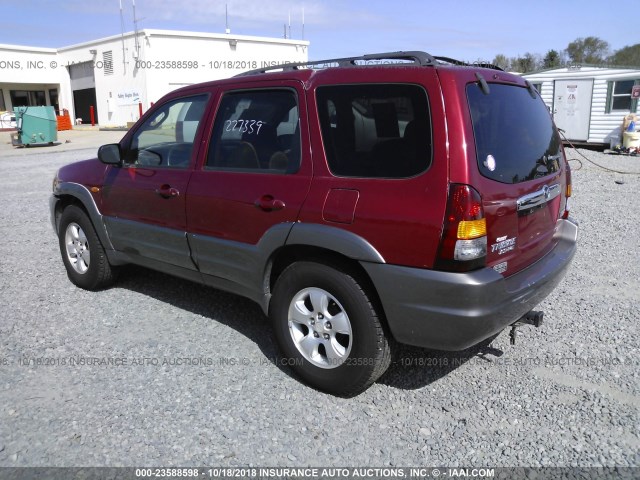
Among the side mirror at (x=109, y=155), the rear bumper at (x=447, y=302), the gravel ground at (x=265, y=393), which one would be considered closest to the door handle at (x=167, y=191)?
the side mirror at (x=109, y=155)

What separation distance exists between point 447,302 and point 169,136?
2709 mm

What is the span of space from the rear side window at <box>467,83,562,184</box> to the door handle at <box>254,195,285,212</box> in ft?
3.93

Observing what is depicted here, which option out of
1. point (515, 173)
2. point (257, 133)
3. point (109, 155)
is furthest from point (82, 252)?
point (515, 173)

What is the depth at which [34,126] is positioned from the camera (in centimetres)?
2327

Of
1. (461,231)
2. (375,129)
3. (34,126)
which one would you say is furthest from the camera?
(34,126)

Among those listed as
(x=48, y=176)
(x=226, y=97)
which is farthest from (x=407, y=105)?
(x=48, y=176)

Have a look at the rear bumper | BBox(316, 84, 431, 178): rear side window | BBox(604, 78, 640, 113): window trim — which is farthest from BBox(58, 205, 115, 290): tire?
BBox(604, 78, 640, 113): window trim

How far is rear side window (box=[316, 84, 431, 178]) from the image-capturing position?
9.14 ft

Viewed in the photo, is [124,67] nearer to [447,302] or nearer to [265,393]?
[265,393]

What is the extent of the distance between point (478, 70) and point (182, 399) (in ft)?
8.54

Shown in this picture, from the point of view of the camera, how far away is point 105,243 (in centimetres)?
467

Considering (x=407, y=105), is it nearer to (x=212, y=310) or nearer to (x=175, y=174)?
(x=175, y=174)

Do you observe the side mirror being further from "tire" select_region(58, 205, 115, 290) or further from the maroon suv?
"tire" select_region(58, 205, 115, 290)

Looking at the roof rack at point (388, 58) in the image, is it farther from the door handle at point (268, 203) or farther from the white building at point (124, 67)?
the white building at point (124, 67)
